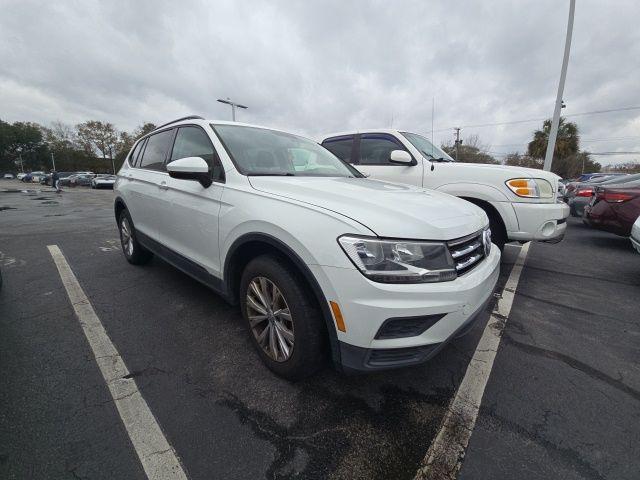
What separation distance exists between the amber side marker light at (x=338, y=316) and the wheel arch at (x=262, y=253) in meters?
Result: 0.03

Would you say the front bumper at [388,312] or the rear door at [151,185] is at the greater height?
the rear door at [151,185]

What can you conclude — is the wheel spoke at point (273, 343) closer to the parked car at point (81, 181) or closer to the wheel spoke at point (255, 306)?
the wheel spoke at point (255, 306)

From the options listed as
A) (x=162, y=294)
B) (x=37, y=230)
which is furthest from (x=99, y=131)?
(x=162, y=294)

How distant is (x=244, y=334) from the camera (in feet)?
8.81

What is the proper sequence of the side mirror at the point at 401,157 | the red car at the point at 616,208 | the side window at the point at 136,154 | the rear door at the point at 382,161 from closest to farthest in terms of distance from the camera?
the side window at the point at 136,154
the side mirror at the point at 401,157
the rear door at the point at 382,161
the red car at the point at 616,208

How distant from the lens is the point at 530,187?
154 inches

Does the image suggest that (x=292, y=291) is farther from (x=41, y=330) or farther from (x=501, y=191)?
(x=501, y=191)

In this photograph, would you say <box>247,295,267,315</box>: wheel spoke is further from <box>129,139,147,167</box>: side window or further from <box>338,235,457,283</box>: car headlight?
<box>129,139,147,167</box>: side window

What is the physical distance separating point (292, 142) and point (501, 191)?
266 centimetres

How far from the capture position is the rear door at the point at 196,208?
2.45 metres

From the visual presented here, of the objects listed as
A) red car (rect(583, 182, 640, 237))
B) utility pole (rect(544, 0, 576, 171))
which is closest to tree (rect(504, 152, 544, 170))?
utility pole (rect(544, 0, 576, 171))

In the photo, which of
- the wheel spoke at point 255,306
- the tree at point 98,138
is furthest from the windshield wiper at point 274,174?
the tree at point 98,138

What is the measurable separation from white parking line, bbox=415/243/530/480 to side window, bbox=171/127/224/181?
2.16 meters

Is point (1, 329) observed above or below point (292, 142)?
below
